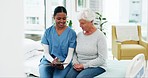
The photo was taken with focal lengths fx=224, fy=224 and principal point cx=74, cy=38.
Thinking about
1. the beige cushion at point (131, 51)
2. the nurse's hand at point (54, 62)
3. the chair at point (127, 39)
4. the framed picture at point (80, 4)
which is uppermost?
the framed picture at point (80, 4)

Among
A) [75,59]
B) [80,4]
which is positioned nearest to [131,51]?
[80,4]

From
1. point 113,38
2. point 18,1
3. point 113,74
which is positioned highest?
point 18,1

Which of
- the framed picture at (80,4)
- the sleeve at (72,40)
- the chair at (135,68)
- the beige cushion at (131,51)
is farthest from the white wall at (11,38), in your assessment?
the framed picture at (80,4)

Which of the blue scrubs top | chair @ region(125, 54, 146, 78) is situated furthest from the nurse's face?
chair @ region(125, 54, 146, 78)

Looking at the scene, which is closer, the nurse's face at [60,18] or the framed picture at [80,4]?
the nurse's face at [60,18]

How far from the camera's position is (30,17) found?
4535mm

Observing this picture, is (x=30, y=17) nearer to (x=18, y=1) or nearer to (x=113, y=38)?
(x=113, y=38)

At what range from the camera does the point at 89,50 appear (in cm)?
231

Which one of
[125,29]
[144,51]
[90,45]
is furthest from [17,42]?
[125,29]

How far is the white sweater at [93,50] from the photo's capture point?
228 cm

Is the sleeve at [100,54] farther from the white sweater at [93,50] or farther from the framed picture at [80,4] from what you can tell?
the framed picture at [80,4]

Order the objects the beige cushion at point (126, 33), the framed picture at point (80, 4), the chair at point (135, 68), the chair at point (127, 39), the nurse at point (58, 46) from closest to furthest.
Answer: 1. the chair at point (135, 68)
2. the nurse at point (58, 46)
3. the chair at point (127, 39)
4. the beige cushion at point (126, 33)
5. the framed picture at point (80, 4)

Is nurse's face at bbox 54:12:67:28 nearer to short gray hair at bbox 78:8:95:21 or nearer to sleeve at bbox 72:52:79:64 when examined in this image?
short gray hair at bbox 78:8:95:21

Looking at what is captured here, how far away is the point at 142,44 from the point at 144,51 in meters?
0.26
